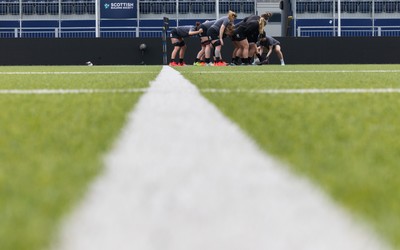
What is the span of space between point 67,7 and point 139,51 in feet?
35.7

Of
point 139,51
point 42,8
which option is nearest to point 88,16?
point 42,8

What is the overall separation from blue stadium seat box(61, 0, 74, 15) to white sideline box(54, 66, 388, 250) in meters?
25.6

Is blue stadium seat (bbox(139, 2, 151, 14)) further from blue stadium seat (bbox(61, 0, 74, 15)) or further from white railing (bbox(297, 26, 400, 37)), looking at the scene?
white railing (bbox(297, 26, 400, 37))

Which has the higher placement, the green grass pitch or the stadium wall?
the stadium wall

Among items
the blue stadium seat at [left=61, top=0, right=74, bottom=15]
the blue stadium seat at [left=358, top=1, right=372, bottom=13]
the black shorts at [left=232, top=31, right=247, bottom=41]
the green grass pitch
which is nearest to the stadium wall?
the black shorts at [left=232, top=31, right=247, bottom=41]

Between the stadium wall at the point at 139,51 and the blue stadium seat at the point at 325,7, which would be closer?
the stadium wall at the point at 139,51

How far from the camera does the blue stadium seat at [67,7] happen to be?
1021 inches

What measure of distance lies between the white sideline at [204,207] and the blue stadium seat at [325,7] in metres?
25.7

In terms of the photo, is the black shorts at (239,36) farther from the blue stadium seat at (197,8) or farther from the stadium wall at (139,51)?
the blue stadium seat at (197,8)

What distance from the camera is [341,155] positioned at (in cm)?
109

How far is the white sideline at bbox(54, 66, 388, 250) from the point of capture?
548 millimetres

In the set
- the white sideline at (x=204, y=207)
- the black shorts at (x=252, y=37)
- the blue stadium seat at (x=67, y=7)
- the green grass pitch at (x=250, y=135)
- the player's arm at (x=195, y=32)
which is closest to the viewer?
the white sideline at (x=204, y=207)

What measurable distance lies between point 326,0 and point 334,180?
26269mm

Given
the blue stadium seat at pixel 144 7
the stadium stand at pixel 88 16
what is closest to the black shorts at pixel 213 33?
the stadium stand at pixel 88 16
